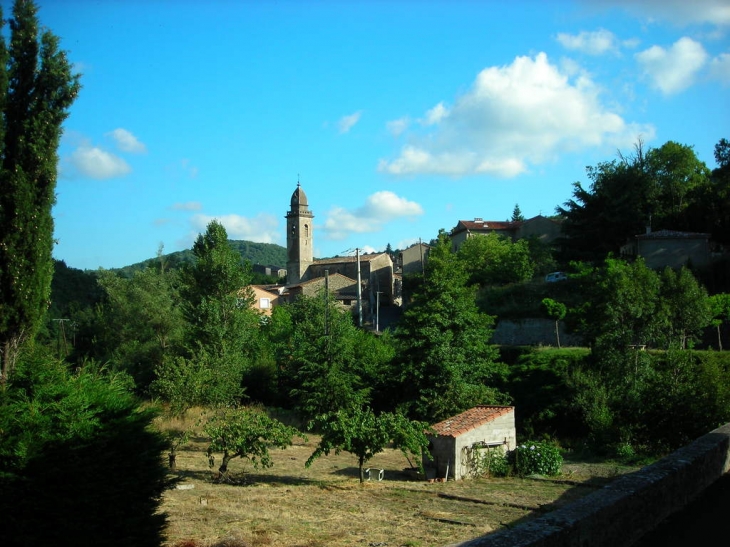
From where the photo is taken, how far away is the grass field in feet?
33.1

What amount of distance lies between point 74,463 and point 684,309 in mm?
25658

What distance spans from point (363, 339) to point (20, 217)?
2393 cm

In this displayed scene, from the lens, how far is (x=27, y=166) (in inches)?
355

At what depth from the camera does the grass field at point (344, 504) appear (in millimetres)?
10078

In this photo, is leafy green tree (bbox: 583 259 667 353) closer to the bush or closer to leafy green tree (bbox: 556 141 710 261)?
the bush

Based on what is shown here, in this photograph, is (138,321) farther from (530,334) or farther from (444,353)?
(530,334)

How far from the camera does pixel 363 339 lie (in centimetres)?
3162

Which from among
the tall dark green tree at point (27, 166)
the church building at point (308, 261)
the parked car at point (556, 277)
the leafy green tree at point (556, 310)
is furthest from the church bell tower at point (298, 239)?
the tall dark green tree at point (27, 166)

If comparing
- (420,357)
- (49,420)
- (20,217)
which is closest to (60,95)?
(20,217)

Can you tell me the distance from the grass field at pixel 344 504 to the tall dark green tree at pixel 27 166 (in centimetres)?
335

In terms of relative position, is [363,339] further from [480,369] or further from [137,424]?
[137,424]

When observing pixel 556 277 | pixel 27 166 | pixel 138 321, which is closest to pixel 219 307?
pixel 138 321

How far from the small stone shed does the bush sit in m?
0.70

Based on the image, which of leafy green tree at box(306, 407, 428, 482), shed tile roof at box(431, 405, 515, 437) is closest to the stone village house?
shed tile roof at box(431, 405, 515, 437)
